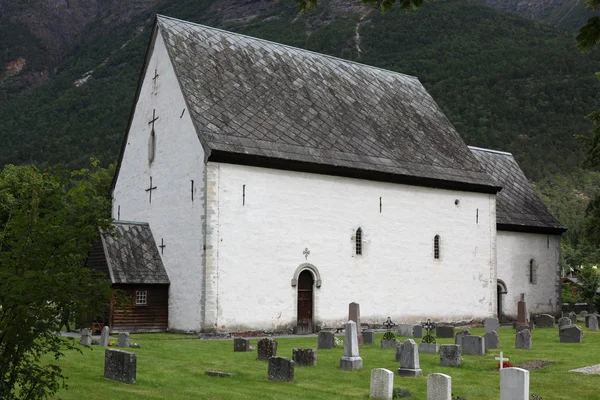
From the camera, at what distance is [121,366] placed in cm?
1391

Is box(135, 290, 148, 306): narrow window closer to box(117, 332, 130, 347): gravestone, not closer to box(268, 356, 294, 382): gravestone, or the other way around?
box(117, 332, 130, 347): gravestone

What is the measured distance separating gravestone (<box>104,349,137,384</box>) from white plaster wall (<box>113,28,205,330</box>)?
11282 mm

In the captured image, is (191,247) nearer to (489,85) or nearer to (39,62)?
(489,85)

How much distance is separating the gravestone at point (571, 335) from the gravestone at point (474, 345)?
5093mm

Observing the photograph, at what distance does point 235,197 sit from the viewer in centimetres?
2628

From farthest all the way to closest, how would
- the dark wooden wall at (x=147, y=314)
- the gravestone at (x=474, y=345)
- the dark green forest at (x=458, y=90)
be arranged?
→ the dark green forest at (x=458, y=90) < the dark wooden wall at (x=147, y=314) < the gravestone at (x=474, y=345)

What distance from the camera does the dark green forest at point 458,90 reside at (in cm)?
8162

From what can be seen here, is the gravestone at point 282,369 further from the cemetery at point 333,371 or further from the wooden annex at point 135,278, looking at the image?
the wooden annex at point 135,278

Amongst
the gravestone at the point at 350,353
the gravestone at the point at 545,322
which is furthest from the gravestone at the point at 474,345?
the gravestone at the point at 545,322

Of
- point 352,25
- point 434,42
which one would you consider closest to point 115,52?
point 352,25

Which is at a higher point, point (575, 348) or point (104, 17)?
point (104, 17)

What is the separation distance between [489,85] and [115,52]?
197ft

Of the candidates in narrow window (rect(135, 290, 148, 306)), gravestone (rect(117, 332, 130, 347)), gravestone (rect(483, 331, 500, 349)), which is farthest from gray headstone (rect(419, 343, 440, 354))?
narrow window (rect(135, 290, 148, 306))

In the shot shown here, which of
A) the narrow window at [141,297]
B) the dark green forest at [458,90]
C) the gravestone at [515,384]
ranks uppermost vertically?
the dark green forest at [458,90]
